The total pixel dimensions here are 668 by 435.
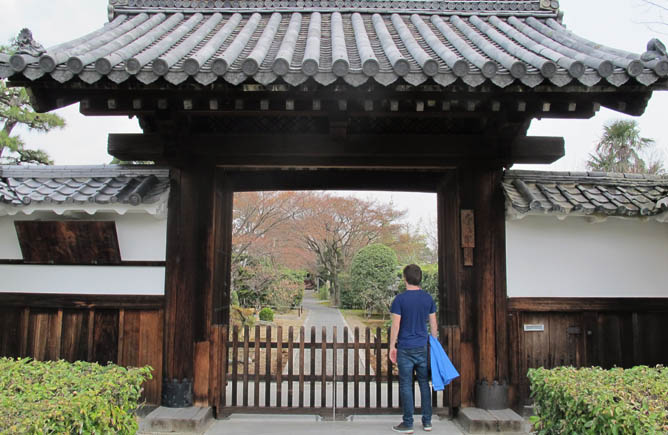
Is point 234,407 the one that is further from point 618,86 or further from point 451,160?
point 618,86

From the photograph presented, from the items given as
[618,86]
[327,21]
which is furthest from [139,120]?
[618,86]

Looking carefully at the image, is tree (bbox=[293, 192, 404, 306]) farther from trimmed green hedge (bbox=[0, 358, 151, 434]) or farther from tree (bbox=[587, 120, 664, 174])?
trimmed green hedge (bbox=[0, 358, 151, 434])

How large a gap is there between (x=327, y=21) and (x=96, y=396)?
4706 mm

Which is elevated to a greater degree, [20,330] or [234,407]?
[20,330]

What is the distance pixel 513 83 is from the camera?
11.4 feet

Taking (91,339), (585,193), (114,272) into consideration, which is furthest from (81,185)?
(585,193)

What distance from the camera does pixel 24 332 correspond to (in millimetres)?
4816

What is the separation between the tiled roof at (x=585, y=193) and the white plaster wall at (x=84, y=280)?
12.5 ft

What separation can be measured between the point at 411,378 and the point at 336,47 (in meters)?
3.22

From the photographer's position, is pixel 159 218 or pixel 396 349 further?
pixel 159 218

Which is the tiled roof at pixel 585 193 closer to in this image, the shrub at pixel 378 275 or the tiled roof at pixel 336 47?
the tiled roof at pixel 336 47

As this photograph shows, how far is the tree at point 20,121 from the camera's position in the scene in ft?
48.4

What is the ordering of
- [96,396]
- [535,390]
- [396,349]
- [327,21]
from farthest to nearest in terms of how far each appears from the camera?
[327,21] → [396,349] → [535,390] → [96,396]

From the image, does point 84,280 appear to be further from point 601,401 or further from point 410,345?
point 601,401
